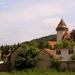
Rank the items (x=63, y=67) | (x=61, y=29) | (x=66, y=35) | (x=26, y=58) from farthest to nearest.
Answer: (x=61, y=29) < (x=66, y=35) < (x=26, y=58) < (x=63, y=67)

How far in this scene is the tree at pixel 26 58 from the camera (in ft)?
155

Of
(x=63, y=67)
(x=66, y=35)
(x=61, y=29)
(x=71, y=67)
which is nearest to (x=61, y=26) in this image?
(x=61, y=29)

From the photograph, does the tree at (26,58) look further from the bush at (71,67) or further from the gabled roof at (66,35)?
the gabled roof at (66,35)

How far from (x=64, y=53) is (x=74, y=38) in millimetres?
27571

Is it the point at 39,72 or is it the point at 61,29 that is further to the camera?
the point at 61,29

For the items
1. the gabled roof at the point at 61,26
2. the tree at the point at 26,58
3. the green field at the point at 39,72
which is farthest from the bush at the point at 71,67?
the gabled roof at the point at 61,26

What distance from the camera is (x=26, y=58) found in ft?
157

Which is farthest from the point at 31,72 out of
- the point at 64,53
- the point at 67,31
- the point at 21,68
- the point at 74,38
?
the point at 67,31

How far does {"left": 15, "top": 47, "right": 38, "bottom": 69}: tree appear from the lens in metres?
47.2

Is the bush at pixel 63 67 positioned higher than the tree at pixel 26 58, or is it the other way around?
the tree at pixel 26 58

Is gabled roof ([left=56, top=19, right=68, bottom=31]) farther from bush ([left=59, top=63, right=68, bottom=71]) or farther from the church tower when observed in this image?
bush ([left=59, top=63, right=68, bottom=71])

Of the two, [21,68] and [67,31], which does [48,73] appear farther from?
[67,31]

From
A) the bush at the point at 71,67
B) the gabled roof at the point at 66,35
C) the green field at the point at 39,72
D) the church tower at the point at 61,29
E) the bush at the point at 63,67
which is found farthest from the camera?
the church tower at the point at 61,29

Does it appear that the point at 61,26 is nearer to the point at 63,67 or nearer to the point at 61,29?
the point at 61,29
